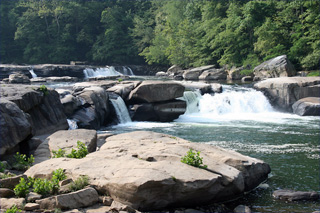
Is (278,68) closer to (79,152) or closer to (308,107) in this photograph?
(308,107)

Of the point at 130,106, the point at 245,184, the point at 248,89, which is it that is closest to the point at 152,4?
the point at 248,89

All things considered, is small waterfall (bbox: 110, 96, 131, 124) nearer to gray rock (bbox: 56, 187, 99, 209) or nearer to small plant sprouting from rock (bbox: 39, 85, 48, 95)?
small plant sprouting from rock (bbox: 39, 85, 48, 95)

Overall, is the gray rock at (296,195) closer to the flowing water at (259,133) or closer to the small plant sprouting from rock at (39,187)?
the flowing water at (259,133)

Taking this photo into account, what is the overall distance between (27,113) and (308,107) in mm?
15206

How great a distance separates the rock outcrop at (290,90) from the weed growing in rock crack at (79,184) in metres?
17.3

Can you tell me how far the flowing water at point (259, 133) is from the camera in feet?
26.1

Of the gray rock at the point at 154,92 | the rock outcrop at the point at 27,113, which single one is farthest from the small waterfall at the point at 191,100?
the rock outcrop at the point at 27,113

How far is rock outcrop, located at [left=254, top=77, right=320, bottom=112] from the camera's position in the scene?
20.3 m

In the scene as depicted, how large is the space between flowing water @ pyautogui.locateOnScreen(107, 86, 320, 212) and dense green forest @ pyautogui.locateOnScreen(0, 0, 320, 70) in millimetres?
12012

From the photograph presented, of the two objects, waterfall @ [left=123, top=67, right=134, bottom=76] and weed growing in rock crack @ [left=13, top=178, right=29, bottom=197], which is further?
waterfall @ [left=123, top=67, right=134, bottom=76]

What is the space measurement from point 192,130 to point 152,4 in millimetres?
44914

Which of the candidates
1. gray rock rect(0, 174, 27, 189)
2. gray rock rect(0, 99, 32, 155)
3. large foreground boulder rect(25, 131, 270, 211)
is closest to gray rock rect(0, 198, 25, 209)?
gray rock rect(0, 174, 27, 189)

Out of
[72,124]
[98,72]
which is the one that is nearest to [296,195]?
[72,124]

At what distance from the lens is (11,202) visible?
545cm
